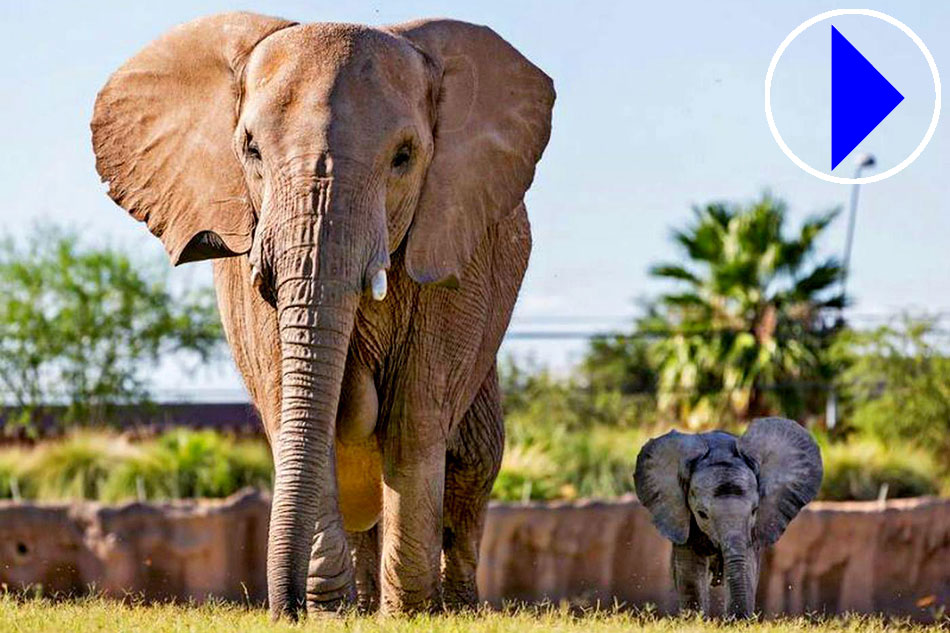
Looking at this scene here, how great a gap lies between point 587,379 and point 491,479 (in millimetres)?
21795

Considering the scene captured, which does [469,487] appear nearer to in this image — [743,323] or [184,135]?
[184,135]

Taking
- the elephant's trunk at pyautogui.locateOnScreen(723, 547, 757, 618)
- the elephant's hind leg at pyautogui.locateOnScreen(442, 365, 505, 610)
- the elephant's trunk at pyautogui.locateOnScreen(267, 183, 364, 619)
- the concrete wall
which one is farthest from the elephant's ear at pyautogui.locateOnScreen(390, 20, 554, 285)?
the concrete wall

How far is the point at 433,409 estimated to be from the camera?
29.7 ft

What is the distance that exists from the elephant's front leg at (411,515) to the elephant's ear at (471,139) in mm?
812

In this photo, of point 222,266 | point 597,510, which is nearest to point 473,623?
point 222,266

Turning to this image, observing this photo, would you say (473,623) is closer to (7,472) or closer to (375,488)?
(375,488)

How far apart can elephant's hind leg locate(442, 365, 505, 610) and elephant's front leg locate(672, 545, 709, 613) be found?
1.18 metres

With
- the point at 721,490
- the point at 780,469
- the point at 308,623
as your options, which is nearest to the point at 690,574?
the point at 721,490

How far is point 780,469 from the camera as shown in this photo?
11461mm

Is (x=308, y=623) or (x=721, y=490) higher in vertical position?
(x=721, y=490)

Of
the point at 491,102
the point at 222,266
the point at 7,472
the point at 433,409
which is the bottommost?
the point at 7,472

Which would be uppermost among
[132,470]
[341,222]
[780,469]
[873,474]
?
[341,222]

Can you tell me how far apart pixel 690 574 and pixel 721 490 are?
67 centimetres

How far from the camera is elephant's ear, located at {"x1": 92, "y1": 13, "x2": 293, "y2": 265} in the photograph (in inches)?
341
